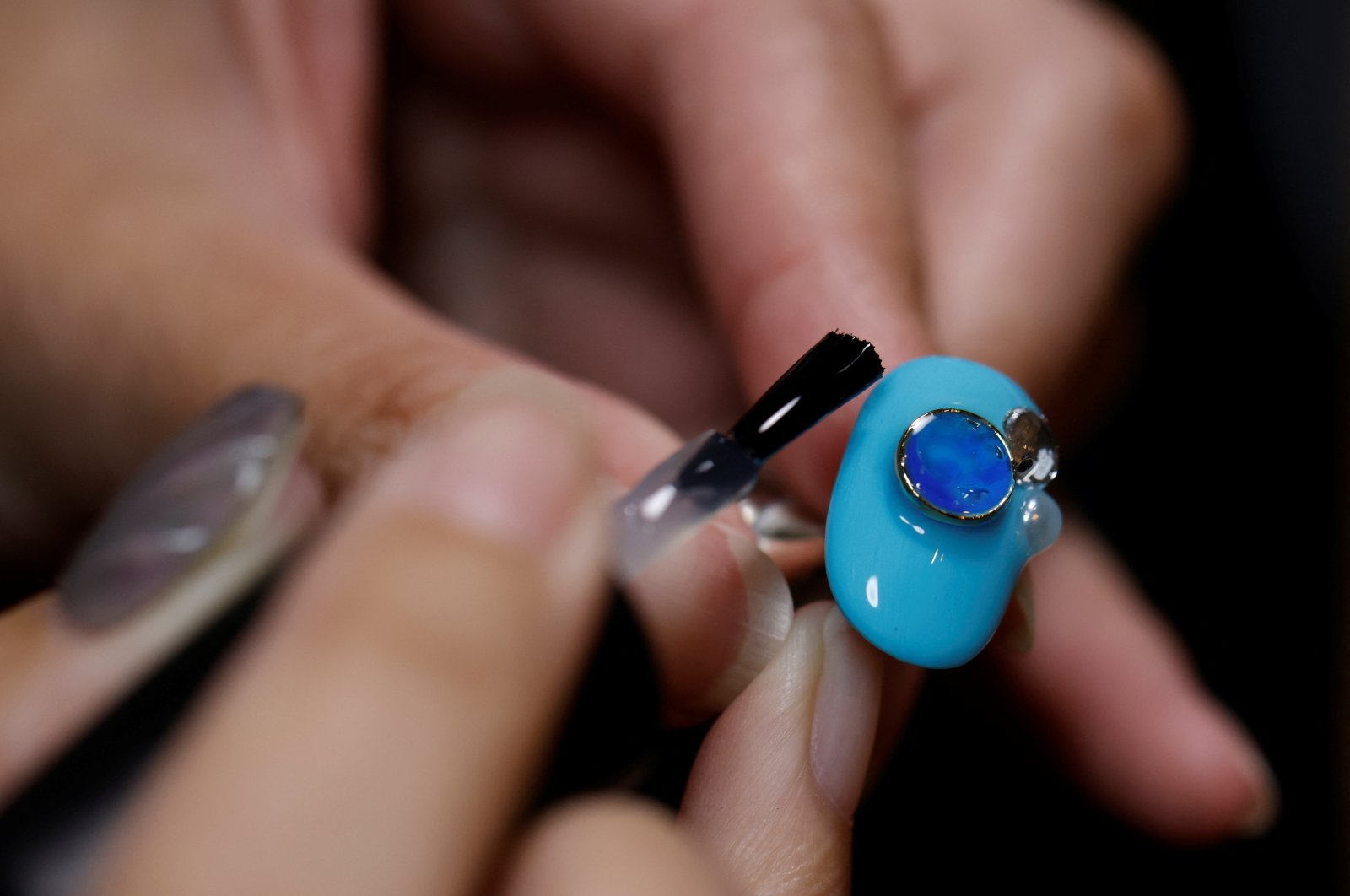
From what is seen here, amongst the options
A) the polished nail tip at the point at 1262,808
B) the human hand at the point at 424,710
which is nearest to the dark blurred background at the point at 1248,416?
the polished nail tip at the point at 1262,808

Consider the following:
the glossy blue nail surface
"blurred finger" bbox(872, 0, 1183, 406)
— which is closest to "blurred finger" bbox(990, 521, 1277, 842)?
"blurred finger" bbox(872, 0, 1183, 406)

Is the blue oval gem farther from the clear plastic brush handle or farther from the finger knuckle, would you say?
the finger knuckle

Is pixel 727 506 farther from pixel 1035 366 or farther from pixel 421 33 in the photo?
pixel 421 33

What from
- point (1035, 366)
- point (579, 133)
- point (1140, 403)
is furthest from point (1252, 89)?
point (579, 133)

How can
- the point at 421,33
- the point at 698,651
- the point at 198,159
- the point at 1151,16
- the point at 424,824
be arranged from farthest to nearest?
the point at 1151,16 → the point at 421,33 → the point at 198,159 → the point at 698,651 → the point at 424,824

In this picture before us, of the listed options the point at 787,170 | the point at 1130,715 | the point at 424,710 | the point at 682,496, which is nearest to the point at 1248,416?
the point at 1130,715

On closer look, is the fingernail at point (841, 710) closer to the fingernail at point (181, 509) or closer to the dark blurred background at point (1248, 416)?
the fingernail at point (181, 509)

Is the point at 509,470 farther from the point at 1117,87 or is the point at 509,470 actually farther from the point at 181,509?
the point at 1117,87
